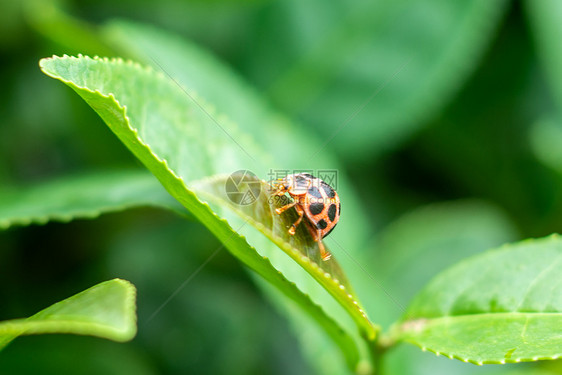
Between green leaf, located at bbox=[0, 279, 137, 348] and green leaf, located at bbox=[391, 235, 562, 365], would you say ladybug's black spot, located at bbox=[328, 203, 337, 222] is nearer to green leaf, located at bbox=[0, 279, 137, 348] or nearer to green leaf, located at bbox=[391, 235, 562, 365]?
green leaf, located at bbox=[391, 235, 562, 365]

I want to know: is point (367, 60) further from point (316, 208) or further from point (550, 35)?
point (316, 208)

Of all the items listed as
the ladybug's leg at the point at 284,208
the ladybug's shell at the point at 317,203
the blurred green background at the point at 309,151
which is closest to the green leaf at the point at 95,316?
the ladybug's leg at the point at 284,208

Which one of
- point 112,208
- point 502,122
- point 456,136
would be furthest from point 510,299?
point 502,122

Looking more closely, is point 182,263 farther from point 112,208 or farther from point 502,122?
point 502,122

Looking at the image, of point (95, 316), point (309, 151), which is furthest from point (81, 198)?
point (309, 151)

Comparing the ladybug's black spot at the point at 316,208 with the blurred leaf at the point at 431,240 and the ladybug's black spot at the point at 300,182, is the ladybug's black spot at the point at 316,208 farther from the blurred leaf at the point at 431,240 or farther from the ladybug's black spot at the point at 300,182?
the blurred leaf at the point at 431,240

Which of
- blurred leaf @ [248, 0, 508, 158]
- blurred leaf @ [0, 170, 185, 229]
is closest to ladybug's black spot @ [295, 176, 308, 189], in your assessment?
blurred leaf @ [0, 170, 185, 229]
